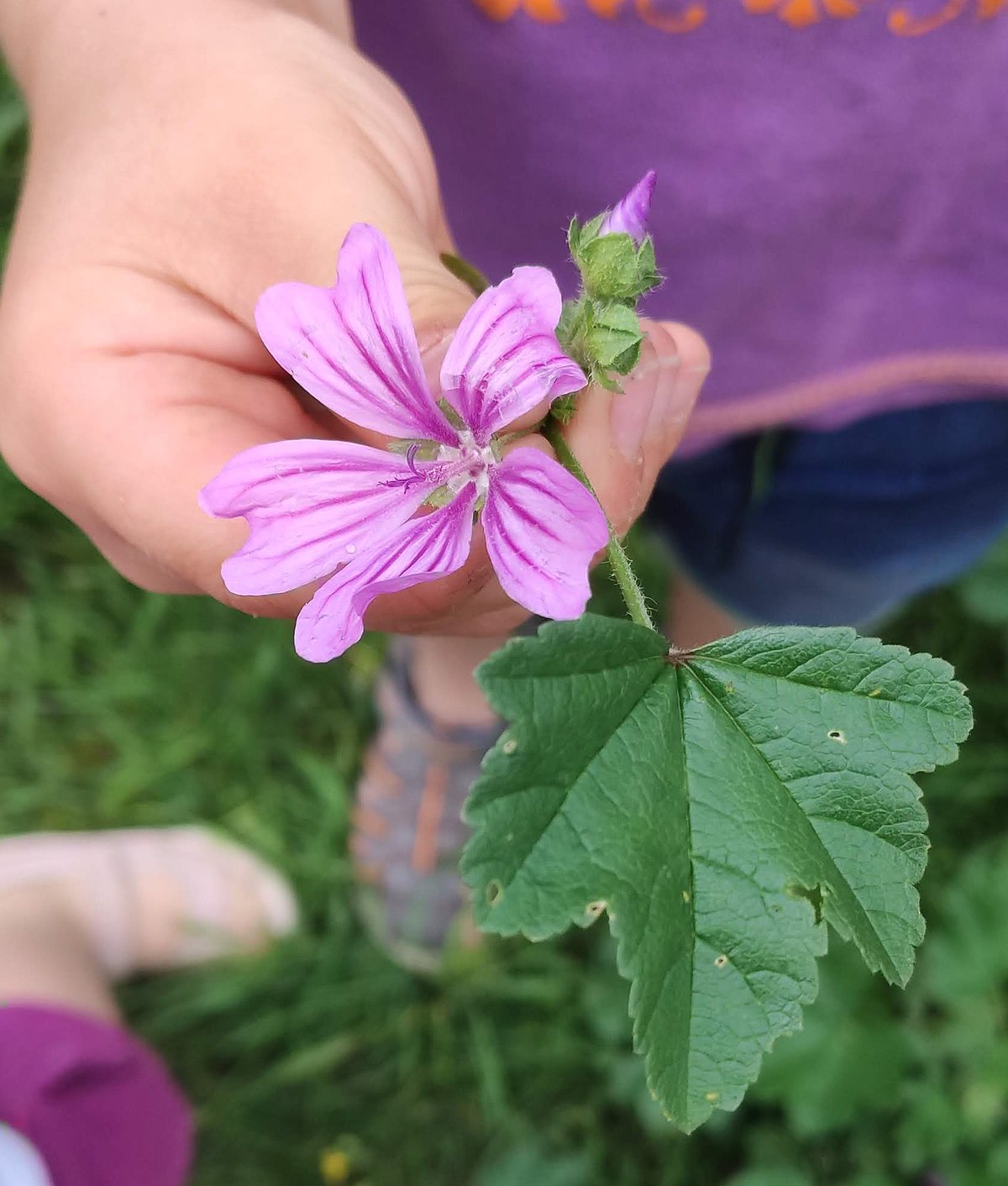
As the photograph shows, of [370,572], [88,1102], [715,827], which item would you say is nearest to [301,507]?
[370,572]

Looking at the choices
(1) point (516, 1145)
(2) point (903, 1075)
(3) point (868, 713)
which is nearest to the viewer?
(3) point (868, 713)

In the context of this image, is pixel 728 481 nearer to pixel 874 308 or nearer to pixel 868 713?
pixel 874 308

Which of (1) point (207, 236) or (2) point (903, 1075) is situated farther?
(2) point (903, 1075)

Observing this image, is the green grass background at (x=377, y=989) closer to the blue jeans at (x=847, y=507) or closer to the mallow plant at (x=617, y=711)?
the blue jeans at (x=847, y=507)

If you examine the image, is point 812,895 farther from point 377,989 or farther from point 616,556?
point 377,989

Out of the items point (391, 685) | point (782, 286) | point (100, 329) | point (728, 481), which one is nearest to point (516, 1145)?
point (391, 685)

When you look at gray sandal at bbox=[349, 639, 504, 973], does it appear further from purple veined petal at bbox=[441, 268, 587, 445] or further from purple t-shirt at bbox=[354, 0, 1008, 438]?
purple veined petal at bbox=[441, 268, 587, 445]
